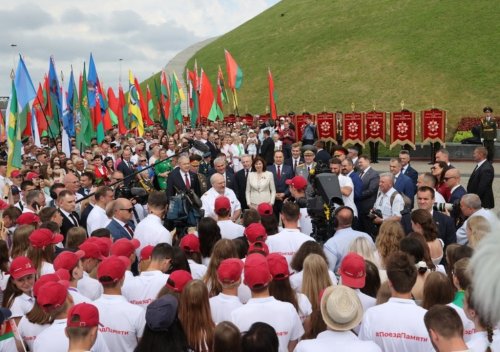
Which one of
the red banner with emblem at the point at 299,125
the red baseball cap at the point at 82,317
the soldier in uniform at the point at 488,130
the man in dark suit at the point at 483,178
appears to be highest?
the red baseball cap at the point at 82,317

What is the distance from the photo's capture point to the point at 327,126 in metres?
24.1

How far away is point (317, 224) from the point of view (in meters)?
7.72

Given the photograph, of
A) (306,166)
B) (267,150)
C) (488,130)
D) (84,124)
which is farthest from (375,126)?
(306,166)

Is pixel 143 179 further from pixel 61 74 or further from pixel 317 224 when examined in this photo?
pixel 61 74

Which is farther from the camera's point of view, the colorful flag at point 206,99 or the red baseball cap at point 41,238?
the colorful flag at point 206,99

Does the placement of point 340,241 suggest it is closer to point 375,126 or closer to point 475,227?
point 475,227

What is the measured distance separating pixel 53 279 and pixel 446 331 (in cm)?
272

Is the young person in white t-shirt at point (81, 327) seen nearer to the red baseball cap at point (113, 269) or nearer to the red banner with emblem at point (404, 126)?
the red baseball cap at point (113, 269)

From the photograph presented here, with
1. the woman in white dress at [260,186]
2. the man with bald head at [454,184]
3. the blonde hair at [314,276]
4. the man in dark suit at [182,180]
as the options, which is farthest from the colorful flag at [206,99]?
the blonde hair at [314,276]

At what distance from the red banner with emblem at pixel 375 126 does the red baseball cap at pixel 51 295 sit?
20.3 metres

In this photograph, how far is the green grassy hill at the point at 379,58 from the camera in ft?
121

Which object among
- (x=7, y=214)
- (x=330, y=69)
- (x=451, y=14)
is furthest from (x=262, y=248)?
(x=451, y=14)

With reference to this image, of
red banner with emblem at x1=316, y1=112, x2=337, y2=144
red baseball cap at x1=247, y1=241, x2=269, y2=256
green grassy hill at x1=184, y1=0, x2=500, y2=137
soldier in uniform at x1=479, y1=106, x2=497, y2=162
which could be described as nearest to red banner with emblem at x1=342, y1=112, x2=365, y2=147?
red banner with emblem at x1=316, y1=112, x2=337, y2=144

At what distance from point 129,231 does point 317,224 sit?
2344mm
